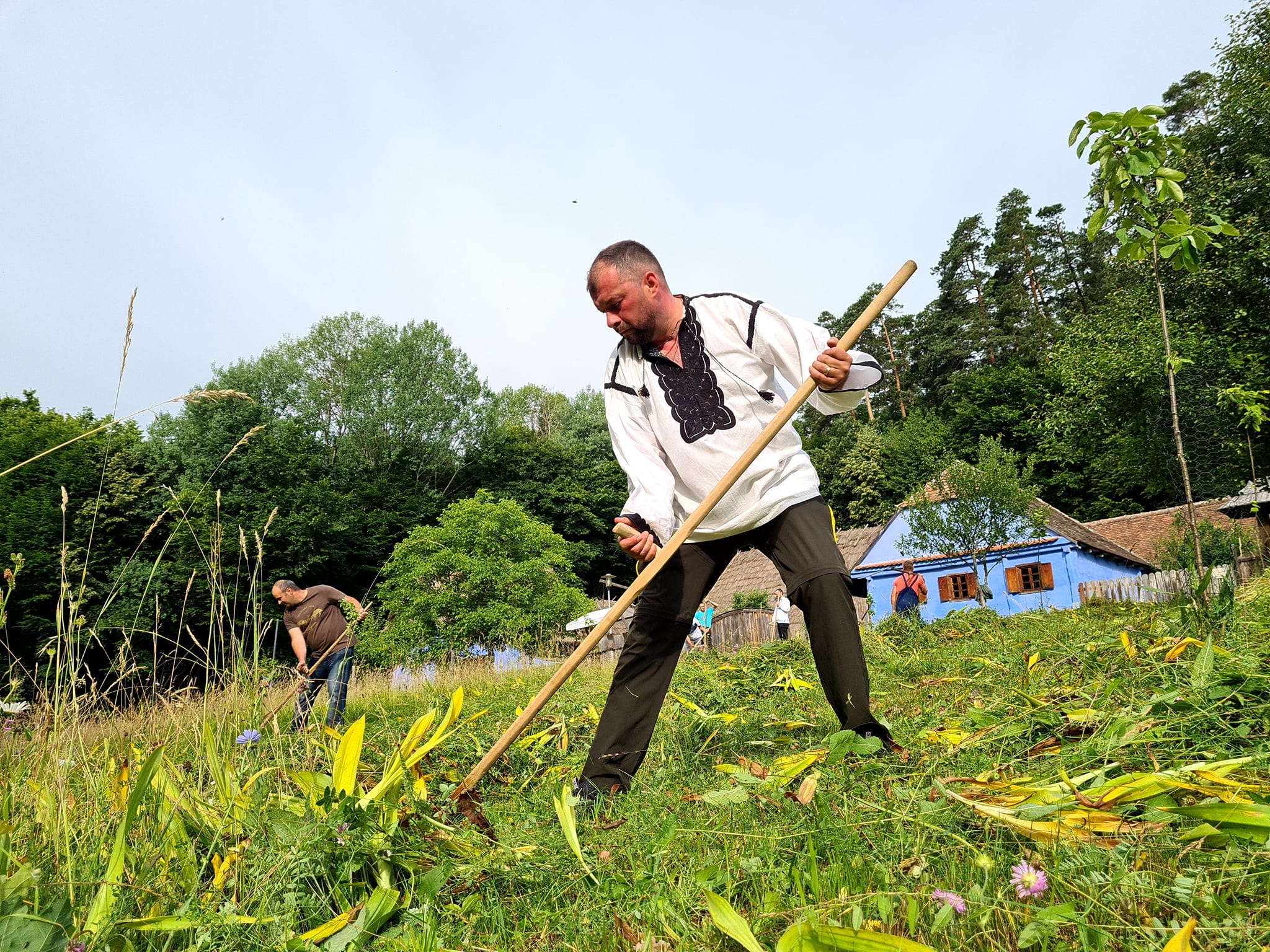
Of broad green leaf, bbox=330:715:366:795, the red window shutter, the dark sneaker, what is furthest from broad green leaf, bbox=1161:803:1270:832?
the red window shutter

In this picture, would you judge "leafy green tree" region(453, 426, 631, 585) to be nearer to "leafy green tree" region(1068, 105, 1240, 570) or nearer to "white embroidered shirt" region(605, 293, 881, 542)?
"white embroidered shirt" region(605, 293, 881, 542)

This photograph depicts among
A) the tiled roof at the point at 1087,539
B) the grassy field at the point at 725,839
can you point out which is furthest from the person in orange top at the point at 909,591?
the tiled roof at the point at 1087,539

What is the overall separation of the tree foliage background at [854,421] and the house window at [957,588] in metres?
4.52

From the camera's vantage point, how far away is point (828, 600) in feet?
8.59


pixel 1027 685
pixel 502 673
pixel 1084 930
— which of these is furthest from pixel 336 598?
pixel 1084 930

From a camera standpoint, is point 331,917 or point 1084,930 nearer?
point 1084,930

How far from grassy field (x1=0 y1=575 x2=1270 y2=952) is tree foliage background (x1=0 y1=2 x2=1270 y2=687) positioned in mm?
19793

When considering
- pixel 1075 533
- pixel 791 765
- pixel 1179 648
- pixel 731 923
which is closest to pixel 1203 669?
pixel 1179 648

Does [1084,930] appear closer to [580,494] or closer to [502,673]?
[502,673]

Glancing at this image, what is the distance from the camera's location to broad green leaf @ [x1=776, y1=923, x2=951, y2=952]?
1.14m

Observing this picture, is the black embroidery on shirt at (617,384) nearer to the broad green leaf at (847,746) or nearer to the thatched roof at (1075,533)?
the broad green leaf at (847,746)

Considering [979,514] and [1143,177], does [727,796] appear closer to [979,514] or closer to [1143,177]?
[1143,177]

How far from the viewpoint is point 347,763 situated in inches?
75.4

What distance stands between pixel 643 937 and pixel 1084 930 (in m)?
0.70
